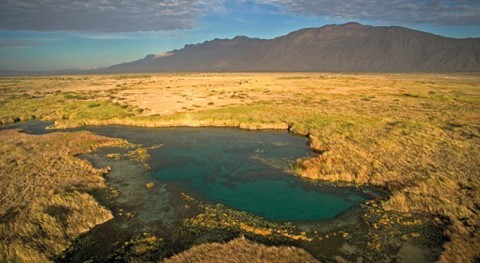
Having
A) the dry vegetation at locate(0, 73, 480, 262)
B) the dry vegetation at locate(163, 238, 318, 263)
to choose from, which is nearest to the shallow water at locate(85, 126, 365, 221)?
the dry vegetation at locate(0, 73, 480, 262)

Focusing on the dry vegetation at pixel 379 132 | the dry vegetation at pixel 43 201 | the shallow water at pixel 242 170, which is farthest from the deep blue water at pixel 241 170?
the dry vegetation at pixel 43 201

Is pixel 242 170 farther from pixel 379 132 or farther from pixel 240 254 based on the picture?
pixel 379 132

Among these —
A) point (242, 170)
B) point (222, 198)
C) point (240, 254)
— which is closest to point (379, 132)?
→ point (242, 170)

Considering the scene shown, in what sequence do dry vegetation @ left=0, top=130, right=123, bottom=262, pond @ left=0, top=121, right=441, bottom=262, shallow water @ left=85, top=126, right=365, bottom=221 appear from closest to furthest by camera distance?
dry vegetation @ left=0, top=130, right=123, bottom=262, pond @ left=0, top=121, right=441, bottom=262, shallow water @ left=85, top=126, right=365, bottom=221

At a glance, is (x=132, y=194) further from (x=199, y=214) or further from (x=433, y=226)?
(x=433, y=226)

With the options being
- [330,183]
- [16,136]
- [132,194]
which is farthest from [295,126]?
[16,136]

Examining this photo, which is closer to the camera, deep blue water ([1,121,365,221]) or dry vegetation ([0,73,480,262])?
dry vegetation ([0,73,480,262])

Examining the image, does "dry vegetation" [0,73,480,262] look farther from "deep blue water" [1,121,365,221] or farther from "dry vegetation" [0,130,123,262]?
"dry vegetation" [0,130,123,262]
